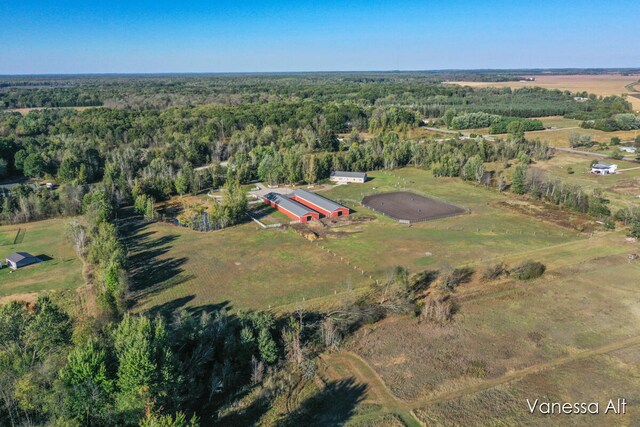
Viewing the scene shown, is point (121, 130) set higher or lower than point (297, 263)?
higher

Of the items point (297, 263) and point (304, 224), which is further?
point (304, 224)

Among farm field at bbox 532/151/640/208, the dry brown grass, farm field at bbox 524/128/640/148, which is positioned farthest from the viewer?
farm field at bbox 524/128/640/148

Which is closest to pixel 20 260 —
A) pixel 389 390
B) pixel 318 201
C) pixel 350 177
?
pixel 318 201

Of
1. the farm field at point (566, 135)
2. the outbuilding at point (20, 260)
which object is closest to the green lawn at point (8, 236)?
the outbuilding at point (20, 260)

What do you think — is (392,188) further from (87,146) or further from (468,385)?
(87,146)

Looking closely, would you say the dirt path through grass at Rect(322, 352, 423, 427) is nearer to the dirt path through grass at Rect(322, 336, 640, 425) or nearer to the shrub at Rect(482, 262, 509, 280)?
the dirt path through grass at Rect(322, 336, 640, 425)

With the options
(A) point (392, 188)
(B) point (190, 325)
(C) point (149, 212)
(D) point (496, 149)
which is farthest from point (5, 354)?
(D) point (496, 149)

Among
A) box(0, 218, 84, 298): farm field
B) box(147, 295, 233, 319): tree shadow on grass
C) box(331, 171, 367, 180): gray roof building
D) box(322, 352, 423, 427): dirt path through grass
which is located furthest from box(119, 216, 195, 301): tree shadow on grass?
box(331, 171, 367, 180): gray roof building
